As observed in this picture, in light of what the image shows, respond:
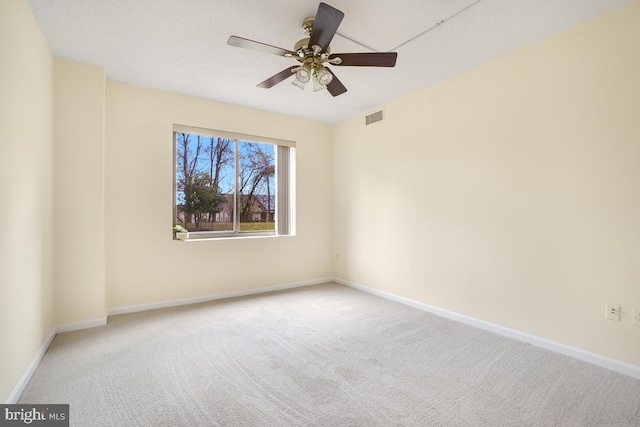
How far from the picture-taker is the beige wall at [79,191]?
117 inches

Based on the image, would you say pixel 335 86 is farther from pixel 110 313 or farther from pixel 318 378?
pixel 110 313

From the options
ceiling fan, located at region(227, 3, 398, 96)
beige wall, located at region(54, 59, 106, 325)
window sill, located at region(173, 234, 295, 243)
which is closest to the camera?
ceiling fan, located at region(227, 3, 398, 96)

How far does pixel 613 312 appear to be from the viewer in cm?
229

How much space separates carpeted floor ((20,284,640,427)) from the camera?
1775 mm

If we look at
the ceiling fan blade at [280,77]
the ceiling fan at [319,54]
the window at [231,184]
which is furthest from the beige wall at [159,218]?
the ceiling fan at [319,54]

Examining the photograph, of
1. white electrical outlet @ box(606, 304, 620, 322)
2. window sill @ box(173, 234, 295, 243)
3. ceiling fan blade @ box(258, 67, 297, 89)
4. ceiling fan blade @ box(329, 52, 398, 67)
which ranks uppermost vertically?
ceiling fan blade @ box(258, 67, 297, 89)

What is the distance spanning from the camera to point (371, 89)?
3678 mm

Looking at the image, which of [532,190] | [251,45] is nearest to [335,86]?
[251,45]

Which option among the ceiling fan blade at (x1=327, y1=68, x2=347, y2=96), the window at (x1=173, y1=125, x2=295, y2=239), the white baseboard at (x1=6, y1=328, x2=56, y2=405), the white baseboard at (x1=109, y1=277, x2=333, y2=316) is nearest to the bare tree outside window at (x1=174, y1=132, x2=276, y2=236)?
the window at (x1=173, y1=125, x2=295, y2=239)

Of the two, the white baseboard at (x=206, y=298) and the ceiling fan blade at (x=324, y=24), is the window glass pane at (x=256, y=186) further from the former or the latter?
the ceiling fan blade at (x=324, y=24)

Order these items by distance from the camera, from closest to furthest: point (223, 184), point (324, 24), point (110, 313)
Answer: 1. point (324, 24)
2. point (110, 313)
3. point (223, 184)

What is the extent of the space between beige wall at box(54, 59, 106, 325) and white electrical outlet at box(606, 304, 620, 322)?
15.7 ft

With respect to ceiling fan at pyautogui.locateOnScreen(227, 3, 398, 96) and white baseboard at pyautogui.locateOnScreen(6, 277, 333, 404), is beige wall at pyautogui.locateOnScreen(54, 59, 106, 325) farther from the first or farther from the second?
ceiling fan at pyautogui.locateOnScreen(227, 3, 398, 96)

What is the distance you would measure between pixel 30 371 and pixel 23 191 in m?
1.36
